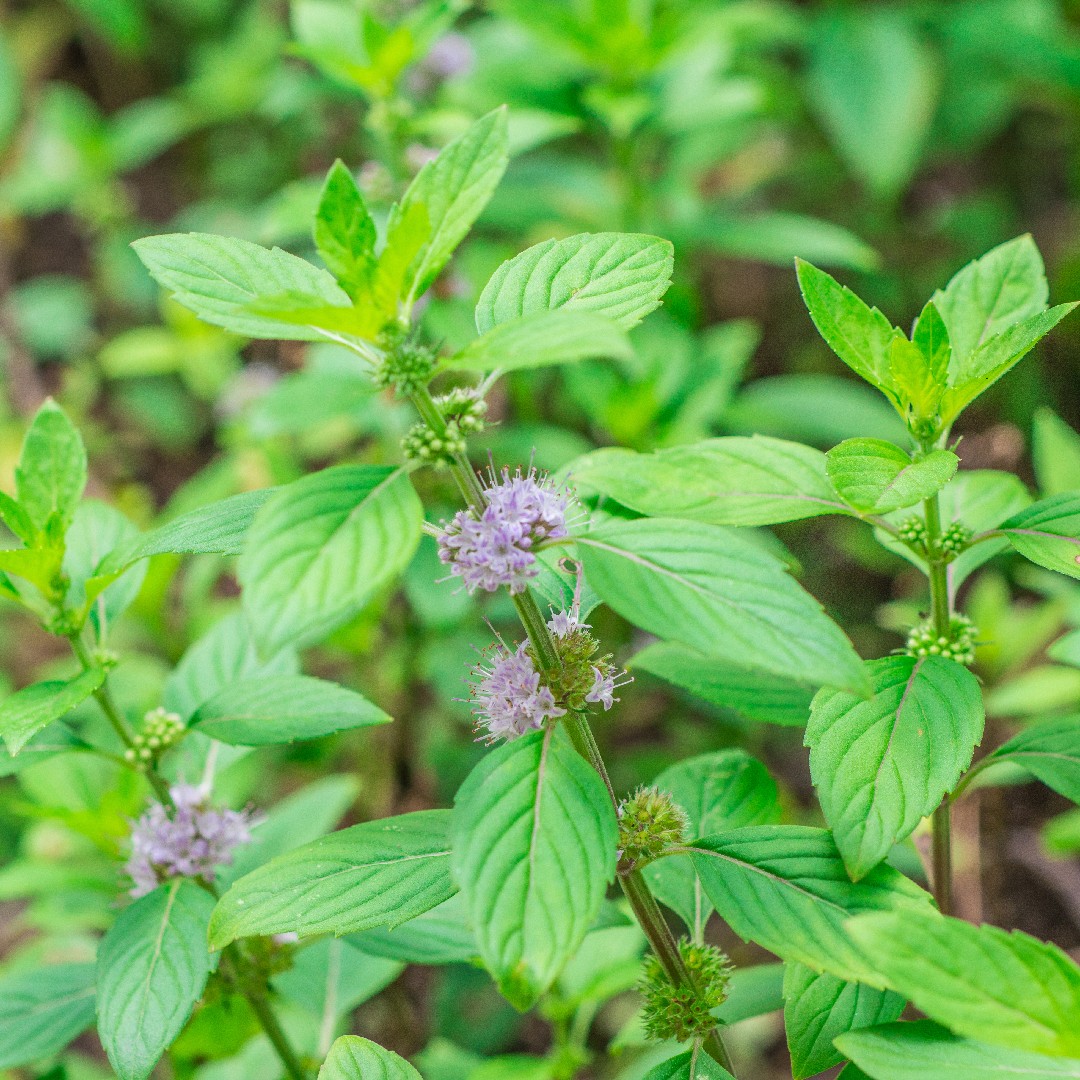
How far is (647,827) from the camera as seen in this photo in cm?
127

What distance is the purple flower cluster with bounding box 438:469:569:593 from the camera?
3.51ft

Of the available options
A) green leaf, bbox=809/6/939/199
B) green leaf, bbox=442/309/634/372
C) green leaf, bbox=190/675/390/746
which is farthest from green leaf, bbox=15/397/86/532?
green leaf, bbox=809/6/939/199

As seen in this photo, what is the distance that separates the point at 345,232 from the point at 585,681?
1.81 ft

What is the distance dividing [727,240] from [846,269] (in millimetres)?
1169

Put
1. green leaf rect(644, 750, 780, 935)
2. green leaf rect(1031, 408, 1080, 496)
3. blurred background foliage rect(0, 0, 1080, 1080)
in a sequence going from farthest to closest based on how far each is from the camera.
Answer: blurred background foliage rect(0, 0, 1080, 1080)
green leaf rect(1031, 408, 1080, 496)
green leaf rect(644, 750, 780, 935)

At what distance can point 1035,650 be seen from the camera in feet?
9.84

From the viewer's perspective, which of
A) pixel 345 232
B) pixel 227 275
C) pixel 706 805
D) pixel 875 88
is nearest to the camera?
pixel 345 232

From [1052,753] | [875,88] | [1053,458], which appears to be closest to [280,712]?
[1052,753]

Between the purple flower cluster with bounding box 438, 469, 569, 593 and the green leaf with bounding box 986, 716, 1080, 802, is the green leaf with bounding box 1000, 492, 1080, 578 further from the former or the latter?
the purple flower cluster with bounding box 438, 469, 569, 593

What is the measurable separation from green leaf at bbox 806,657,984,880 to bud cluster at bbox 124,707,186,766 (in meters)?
0.95

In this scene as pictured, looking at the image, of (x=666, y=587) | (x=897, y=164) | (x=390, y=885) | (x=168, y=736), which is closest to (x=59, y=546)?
(x=168, y=736)

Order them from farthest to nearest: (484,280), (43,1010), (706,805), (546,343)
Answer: (484,280), (43,1010), (706,805), (546,343)

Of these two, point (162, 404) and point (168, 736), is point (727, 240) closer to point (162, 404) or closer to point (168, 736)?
point (168, 736)

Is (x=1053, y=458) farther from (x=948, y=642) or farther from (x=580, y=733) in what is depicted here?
(x=580, y=733)
